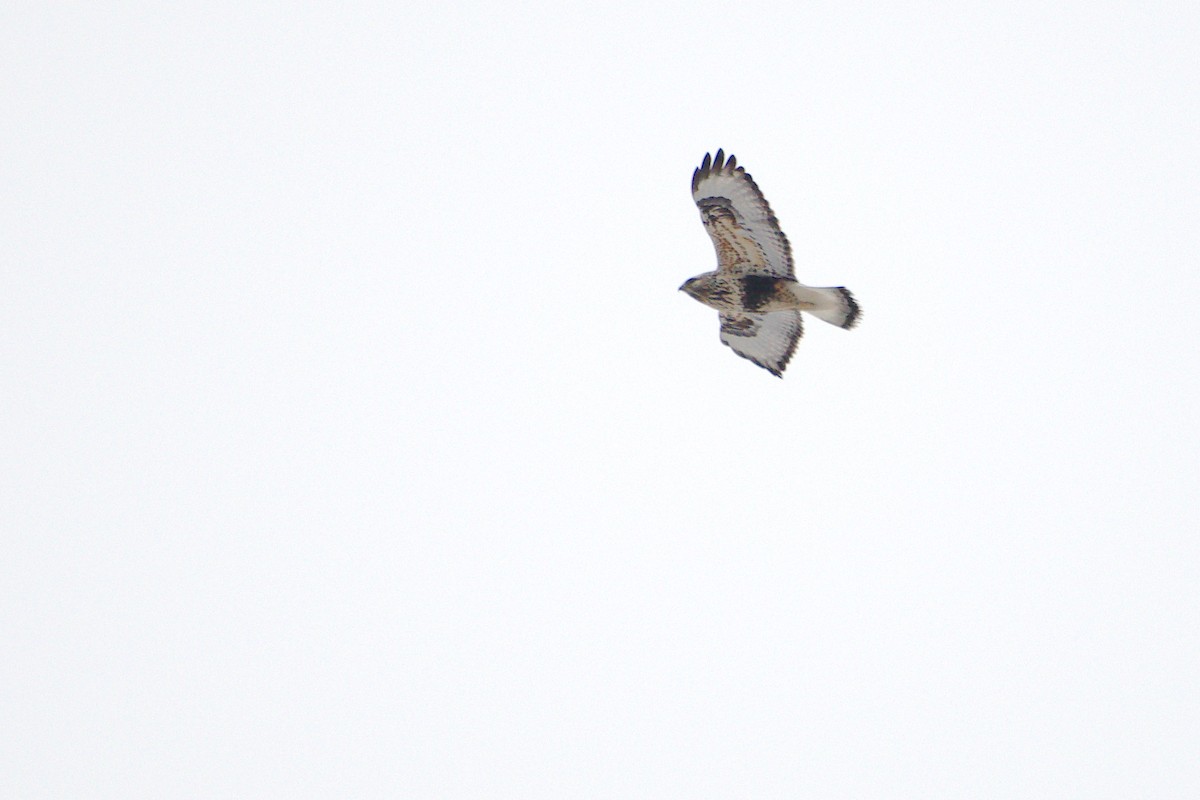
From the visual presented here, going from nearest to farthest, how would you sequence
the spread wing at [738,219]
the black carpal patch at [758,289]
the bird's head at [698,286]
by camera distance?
the spread wing at [738,219] < the black carpal patch at [758,289] < the bird's head at [698,286]

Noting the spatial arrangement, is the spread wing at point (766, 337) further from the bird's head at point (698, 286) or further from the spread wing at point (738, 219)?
the spread wing at point (738, 219)

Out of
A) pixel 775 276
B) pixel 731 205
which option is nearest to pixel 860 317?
pixel 775 276

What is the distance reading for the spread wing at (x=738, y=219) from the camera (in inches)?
429

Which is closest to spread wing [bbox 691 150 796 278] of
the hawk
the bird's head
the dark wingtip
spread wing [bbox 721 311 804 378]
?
the hawk

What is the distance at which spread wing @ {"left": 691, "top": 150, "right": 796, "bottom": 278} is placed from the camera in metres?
10.9

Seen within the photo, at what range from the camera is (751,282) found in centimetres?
1149

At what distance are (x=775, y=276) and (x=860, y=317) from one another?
98cm

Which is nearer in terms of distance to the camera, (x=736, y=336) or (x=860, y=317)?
(x=860, y=317)

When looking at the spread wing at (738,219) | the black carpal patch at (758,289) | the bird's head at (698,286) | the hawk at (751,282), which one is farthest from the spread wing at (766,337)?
the spread wing at (738,219)

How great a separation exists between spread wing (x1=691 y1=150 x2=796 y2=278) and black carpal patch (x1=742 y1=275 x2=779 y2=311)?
8 centimetres

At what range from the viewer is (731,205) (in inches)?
433

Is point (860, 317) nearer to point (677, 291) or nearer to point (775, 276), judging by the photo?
point (775, 276)

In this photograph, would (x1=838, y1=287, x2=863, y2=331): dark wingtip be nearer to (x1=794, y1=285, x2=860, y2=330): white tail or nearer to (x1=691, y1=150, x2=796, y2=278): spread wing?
(x1=794, y1=285, x2=860, y2=330): white tail

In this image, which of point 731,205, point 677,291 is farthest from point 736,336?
point 731,205
